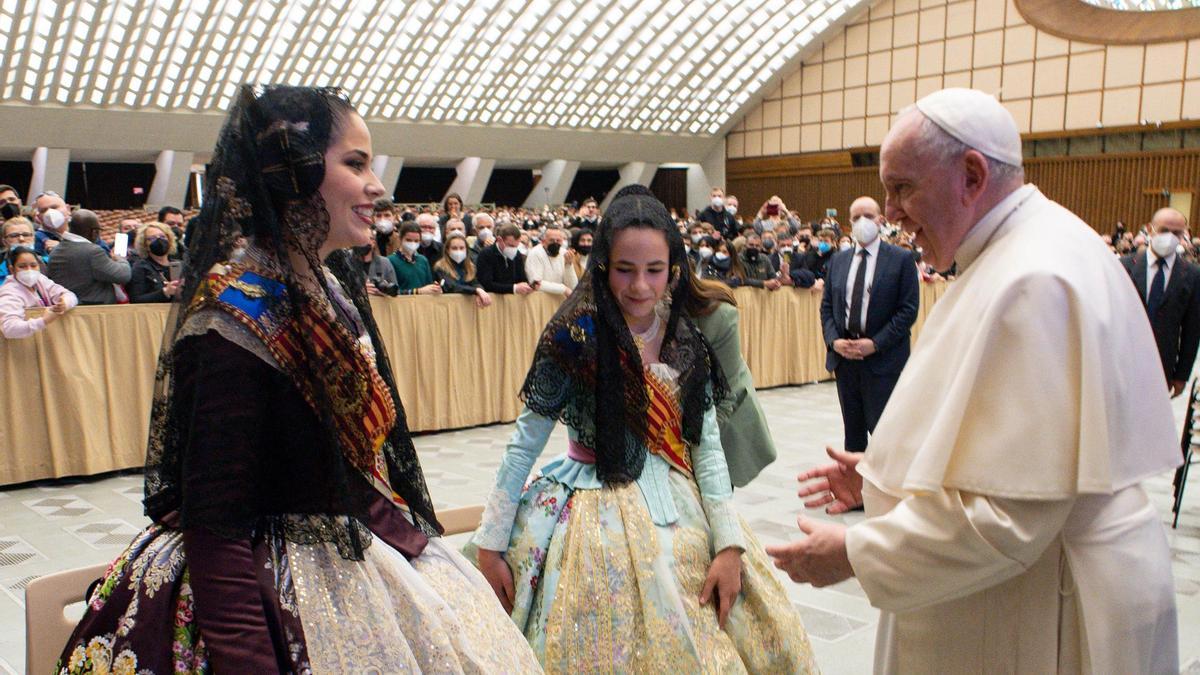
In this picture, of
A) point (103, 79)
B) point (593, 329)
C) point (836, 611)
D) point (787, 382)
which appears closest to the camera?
point (593, 329)

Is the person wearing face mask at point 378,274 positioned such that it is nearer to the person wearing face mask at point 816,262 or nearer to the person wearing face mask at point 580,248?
the person wearing face mask at point 580,248

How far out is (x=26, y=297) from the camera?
18.0 feet

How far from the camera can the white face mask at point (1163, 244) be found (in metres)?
5.76

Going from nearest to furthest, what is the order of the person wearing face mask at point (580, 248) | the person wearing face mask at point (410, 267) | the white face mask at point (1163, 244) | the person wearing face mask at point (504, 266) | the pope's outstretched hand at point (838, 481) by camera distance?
the pope's outstretched hand at point (838, 481) < the white face mask at point (1163, 244) < the person wearing face mask at point (410, 267) < the person wearing face mask at point (504, 266) < the person wearing face mask at point (580, 248)

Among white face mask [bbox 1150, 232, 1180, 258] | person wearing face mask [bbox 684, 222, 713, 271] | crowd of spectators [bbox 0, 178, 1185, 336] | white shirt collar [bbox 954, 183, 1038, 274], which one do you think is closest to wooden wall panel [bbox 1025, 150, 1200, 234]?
crowd of spectators [bbox 0, 178, 1185, 336]

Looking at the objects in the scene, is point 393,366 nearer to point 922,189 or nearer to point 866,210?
point 866,210

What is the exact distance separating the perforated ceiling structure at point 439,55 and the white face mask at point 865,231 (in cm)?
→ 2070

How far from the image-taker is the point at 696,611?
2.14m

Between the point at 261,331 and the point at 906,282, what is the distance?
4.46 meters

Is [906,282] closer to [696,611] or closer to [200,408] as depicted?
[696,611]

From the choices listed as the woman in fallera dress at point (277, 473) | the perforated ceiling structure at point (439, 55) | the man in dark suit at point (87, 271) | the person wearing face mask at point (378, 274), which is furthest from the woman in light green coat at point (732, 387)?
the perforated ceiling structure at point (439, 55)

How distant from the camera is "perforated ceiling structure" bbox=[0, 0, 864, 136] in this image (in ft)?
72.5

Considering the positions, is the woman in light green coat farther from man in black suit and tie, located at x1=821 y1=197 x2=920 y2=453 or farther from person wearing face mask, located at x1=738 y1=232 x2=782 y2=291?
person wearing face mask, located at x1=738 y1=232 x2=782 y2=291

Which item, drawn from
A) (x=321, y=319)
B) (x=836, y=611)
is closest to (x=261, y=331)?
(x=321, y=319)
